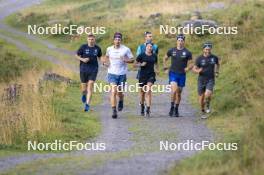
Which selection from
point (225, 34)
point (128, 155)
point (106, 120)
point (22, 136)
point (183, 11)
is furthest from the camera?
point (183, 11)

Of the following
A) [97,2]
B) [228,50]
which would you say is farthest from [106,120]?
[97,2]

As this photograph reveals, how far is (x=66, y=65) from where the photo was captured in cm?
3303

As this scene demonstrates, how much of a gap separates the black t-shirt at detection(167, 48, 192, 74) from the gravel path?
1244mm

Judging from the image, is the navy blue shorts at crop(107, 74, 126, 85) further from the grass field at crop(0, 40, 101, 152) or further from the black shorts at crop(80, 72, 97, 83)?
the grass field at crop(0, 40, 101, 152)

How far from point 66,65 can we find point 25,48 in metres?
9.26

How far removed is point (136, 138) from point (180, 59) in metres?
3.25

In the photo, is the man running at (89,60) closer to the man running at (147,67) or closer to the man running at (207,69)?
the man running at (147,67)

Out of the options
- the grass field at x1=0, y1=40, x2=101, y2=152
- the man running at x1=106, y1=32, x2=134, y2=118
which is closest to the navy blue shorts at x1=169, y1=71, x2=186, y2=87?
the man running at x1=106, y1=32, x2=134, y2=118

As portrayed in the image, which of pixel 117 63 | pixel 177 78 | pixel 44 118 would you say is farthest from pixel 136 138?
pixel 177 78

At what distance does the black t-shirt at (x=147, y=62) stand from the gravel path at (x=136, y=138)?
1.13 m

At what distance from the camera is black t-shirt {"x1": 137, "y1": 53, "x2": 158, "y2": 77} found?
671 inches

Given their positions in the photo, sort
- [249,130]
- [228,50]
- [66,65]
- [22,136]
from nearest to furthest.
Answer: [249,130]
[22,136]
[228,50]
[66,65]

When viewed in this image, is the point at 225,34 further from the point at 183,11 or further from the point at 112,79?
the point at 112,79

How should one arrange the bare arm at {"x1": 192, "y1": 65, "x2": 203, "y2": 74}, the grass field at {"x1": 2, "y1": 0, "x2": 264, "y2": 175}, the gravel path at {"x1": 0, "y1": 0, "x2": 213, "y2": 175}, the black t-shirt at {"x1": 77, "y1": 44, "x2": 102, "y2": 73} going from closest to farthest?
the grass field at {"x1": 2, "y1": 0, "x2": 264, "y2": 175}
the gravel path at {"x1": 0, "y1": 0, "x2": 213, "y2": 175}
the bare arm at {"x1": 192, "y1": 65, "x2": 203, "y2": 74}
the black t-shirt at {"x1": 77, "y1": 44, "x2": 102, "y2": 73}
